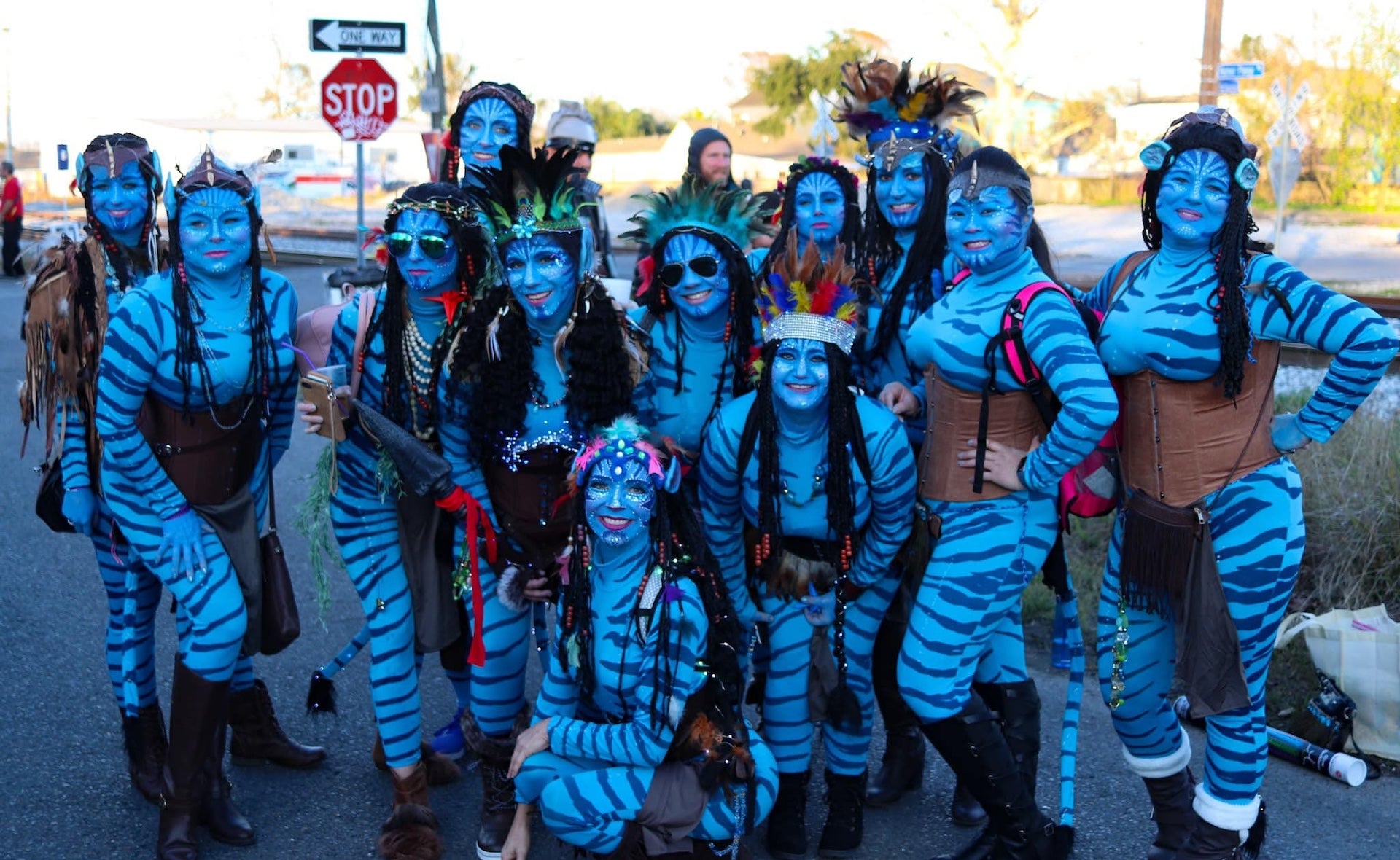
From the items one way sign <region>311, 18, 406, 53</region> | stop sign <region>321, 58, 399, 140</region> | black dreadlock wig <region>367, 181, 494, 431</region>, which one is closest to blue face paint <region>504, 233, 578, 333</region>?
black dreadlock wig <region>367, 181, 494, 431</region>

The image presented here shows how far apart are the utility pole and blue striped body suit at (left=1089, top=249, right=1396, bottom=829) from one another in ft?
45.1

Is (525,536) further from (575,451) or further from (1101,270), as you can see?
(1101,270)

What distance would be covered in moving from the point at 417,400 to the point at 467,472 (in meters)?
0.26

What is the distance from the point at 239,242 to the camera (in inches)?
148

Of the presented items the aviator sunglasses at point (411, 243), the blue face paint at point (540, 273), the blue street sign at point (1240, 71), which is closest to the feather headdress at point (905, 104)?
the blue face paint at point (540, 273)

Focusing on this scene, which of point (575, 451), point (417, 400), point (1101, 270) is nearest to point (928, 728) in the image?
point (575, 451)

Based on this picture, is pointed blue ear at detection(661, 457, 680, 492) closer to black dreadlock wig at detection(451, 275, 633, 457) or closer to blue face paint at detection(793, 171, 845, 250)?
black dreadlock wig at detection(451, 275, 633, 457)

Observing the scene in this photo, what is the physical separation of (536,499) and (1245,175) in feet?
6.83

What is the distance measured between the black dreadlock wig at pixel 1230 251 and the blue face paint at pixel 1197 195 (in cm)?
2

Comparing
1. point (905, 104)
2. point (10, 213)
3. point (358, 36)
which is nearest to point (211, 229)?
point (905, 104)

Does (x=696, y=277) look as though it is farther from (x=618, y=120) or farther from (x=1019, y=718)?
(x=618, y=120)

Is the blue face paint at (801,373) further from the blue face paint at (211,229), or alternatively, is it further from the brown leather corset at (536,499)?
the blue face paint at (211,229)

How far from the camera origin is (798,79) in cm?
4997

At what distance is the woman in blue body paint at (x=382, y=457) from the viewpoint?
384 centimetres
